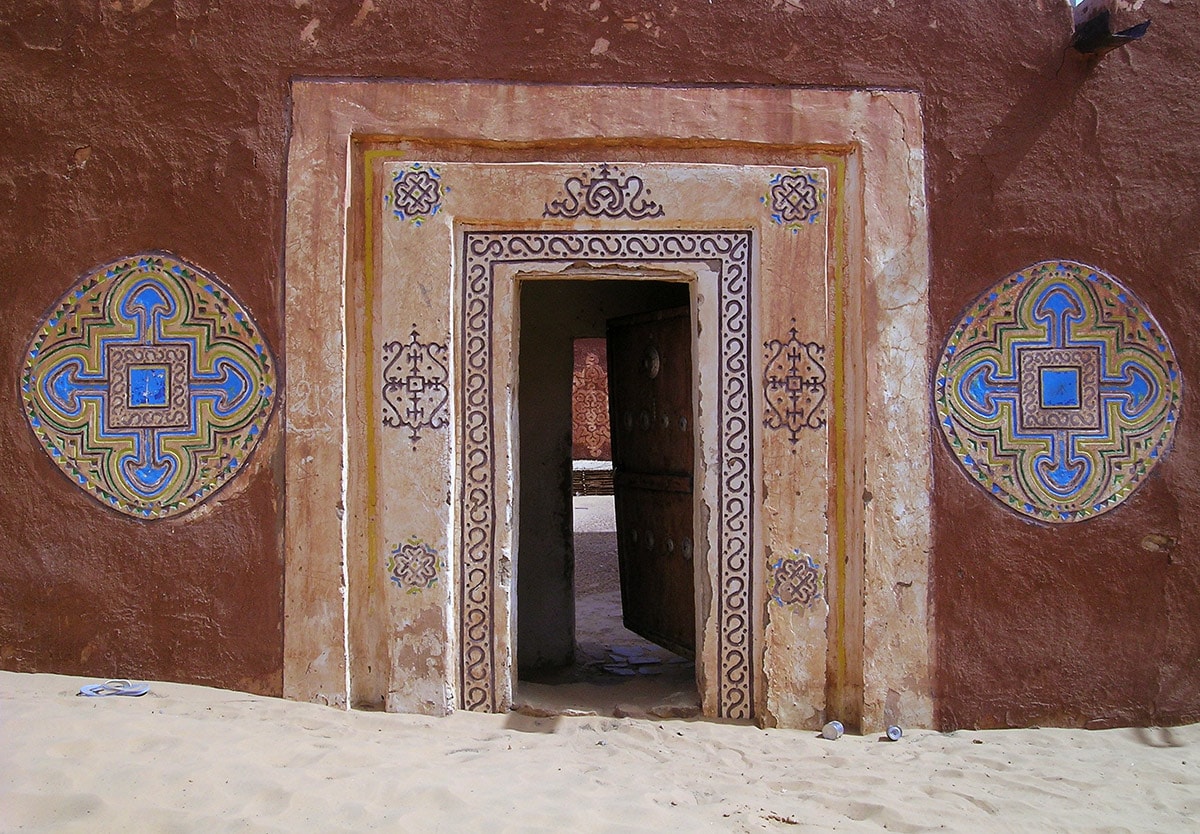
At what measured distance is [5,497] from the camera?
3.56 m

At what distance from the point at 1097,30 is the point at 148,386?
3.80m

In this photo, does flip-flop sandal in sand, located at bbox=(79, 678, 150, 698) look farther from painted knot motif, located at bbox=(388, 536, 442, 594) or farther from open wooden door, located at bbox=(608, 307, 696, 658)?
open wooden door, located at bbox=(608, 307, 696, 658)

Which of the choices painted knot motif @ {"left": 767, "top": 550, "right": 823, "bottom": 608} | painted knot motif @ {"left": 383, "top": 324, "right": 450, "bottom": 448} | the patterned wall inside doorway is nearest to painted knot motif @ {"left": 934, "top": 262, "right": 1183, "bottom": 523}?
painted knot motif @ {"left": 767, "top": 550, "right": 823, "bottom": 608}

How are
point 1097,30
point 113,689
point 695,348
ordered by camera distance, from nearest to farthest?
point 113,689
point 1097,30
point 695,348

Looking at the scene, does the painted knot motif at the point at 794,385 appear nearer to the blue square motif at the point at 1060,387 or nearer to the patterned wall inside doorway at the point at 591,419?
the blue square motif at the point at 1060,387

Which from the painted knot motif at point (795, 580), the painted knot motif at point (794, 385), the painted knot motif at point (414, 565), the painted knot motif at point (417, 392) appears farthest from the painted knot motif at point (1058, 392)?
the painted knot motif at point (414, 565)

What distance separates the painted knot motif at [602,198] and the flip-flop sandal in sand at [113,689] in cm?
227

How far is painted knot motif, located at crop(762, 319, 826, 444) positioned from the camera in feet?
12.2

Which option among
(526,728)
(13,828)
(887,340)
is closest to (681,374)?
(887,340)

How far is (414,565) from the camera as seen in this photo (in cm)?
364

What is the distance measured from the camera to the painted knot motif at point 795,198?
374cm

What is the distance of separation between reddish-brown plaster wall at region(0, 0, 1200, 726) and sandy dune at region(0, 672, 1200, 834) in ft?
0.81

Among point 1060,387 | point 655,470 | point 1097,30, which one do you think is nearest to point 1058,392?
point 1060,387

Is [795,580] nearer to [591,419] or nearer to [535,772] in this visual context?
[535,772]
